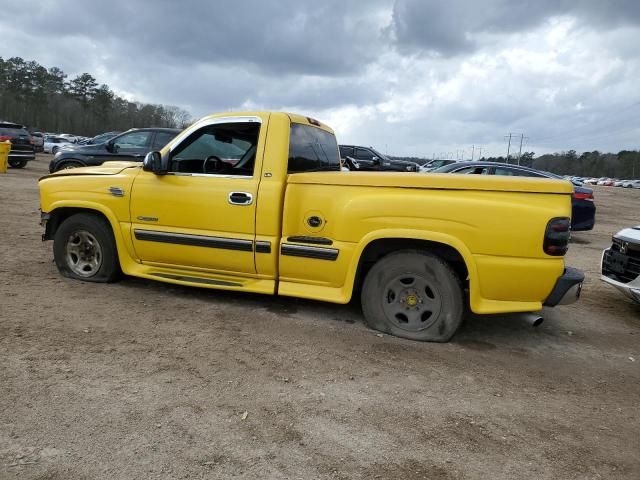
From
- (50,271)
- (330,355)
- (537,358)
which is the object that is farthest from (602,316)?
(50,271)

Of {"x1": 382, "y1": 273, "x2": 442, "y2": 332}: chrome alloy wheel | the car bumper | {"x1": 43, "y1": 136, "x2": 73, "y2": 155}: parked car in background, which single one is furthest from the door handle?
{"x1": 43, "y1": 136, "x2": 73, "y2": 155}: parked car in background

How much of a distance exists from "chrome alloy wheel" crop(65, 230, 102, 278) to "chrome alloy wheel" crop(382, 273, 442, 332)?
10.2ft

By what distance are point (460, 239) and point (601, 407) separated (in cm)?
147

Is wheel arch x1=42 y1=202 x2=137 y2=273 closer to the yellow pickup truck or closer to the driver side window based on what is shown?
the yellow pickup truck

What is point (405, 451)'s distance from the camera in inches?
99.7

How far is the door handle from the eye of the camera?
14.0 feet

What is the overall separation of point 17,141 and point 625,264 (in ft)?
69.9

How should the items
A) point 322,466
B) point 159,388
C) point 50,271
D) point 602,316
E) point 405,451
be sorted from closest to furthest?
1. point 322,466
2. point 405,451
3. point 159,388
4. point 602,316
5. point 50,271

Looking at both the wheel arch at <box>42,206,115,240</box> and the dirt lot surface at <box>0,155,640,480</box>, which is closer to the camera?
the dirt lot surface at <box>0,155,640,480</box>

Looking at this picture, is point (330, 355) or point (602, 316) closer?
point (330, 355)

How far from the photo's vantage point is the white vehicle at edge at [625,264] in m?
4.89

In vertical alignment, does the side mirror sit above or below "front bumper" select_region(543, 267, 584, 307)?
above

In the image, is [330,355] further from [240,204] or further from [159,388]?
[240,204]

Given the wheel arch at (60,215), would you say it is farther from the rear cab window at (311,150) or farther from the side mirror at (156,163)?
the rear cab window at (311,150)
